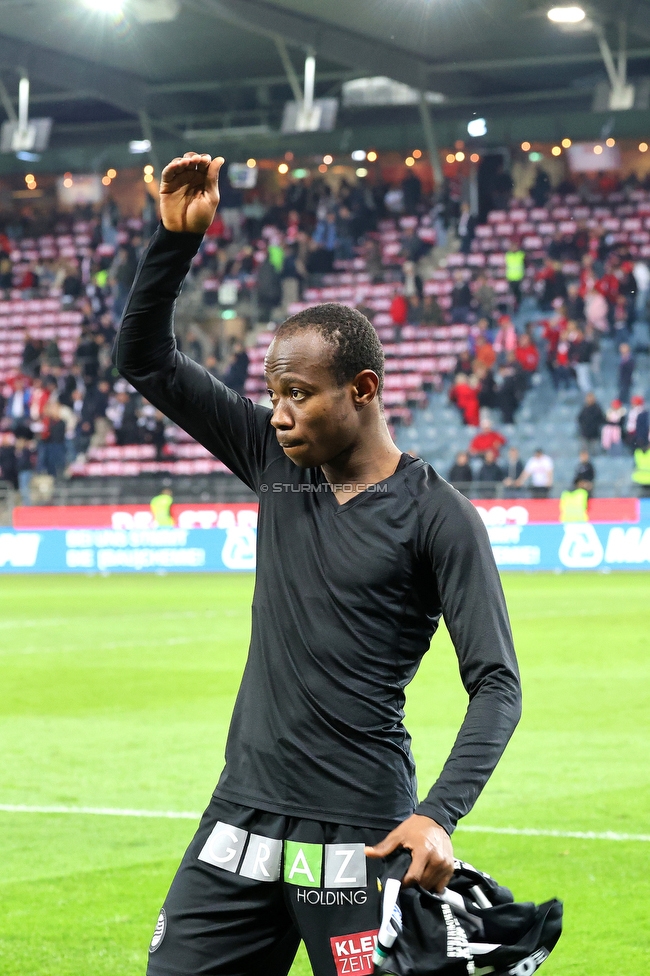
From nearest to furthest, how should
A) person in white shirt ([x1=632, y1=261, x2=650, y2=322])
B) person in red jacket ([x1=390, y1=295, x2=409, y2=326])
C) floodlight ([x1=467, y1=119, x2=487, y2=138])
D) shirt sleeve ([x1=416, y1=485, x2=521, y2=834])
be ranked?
shirt sleeve ([x1=416, y1=485, x2=521, y2=834])
person in white shirt ([x1=632, y1=261, x2=650, y2=322])
person in red jacket ([x1=390, y1=295, x2=409, y2=326])
floodlight ([x1=467, y1=119, x2=487, y2=138])

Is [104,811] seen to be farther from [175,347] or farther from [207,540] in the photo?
[207,540]

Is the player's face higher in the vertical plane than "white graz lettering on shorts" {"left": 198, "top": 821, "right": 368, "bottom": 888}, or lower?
higher

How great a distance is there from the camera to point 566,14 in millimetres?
25734

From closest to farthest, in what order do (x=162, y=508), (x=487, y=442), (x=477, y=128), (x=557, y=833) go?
(x=557, y=833)
(x=162, y=508)
(x=487, y=442)
(x=477, y=128)

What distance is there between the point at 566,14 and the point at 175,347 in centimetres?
2451

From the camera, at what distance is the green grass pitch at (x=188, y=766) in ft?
18.2

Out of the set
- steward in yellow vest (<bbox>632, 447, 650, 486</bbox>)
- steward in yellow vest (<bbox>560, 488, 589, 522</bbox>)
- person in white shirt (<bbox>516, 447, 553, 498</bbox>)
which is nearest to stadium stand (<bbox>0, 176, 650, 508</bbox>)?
steward in yellow vest (<bbox>632, 447, 650, 486</bbox>)

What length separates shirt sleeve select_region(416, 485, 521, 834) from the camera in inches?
102

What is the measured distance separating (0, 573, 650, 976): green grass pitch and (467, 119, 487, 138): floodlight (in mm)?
19189

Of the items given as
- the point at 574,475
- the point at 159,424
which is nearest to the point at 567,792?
the point at 574,475

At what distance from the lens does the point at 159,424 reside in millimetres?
30016

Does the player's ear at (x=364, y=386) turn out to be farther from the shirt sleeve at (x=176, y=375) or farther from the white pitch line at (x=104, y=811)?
the white pitch line at (x=104, y=811)

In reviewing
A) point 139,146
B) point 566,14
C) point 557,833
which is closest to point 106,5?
point 566,14

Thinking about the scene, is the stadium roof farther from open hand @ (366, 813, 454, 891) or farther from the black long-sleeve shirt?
open hand @ (366, 813, 454, 891)
